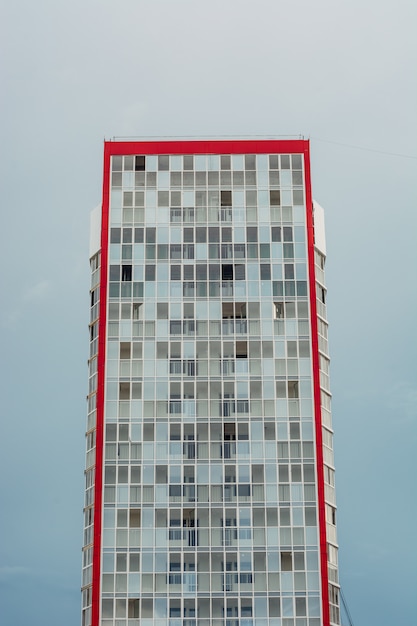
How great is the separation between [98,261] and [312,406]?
2303 cm

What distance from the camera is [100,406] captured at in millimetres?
104000

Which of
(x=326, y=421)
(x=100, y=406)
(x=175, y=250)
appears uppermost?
(x=175, y=250)

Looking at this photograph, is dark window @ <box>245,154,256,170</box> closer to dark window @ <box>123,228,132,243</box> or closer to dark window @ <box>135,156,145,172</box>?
dark window @ <box>135,156,145,172</box>

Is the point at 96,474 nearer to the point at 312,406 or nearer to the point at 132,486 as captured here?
the point at 132,486

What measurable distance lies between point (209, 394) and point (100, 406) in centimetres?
912

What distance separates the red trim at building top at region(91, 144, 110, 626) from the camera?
323ft

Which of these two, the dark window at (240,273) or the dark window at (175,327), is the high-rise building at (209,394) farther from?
the dark window at (240,273)

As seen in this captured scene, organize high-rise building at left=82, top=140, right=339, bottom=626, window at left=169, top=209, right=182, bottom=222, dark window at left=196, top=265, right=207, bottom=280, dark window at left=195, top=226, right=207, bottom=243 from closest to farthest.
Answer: high-rise building at left=82, top=140, right=339, bottom=626 < dark window at left=196, top=265, right=207, bottom=280 < dark window at left=195, top=226, right=207, bottom=243 < window at left=169, top=209, right=182, bottom=222

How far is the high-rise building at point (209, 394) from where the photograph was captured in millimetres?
98875

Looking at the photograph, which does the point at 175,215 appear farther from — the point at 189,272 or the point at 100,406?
the point at 100,406

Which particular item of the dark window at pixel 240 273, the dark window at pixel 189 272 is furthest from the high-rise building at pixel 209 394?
the dark window at pixel 240 273

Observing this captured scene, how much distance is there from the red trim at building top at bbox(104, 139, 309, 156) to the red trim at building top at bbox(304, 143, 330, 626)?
1913mm

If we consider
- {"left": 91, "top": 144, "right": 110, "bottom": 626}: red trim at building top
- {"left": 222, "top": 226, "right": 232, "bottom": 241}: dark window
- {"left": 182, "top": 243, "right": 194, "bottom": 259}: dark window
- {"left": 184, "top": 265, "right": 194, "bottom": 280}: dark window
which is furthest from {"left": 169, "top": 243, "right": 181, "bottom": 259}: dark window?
{"left": 91, "top": 144, "right": 110, "bottom": 626}: red trim at building top

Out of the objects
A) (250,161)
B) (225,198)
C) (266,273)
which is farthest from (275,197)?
(266,273)
